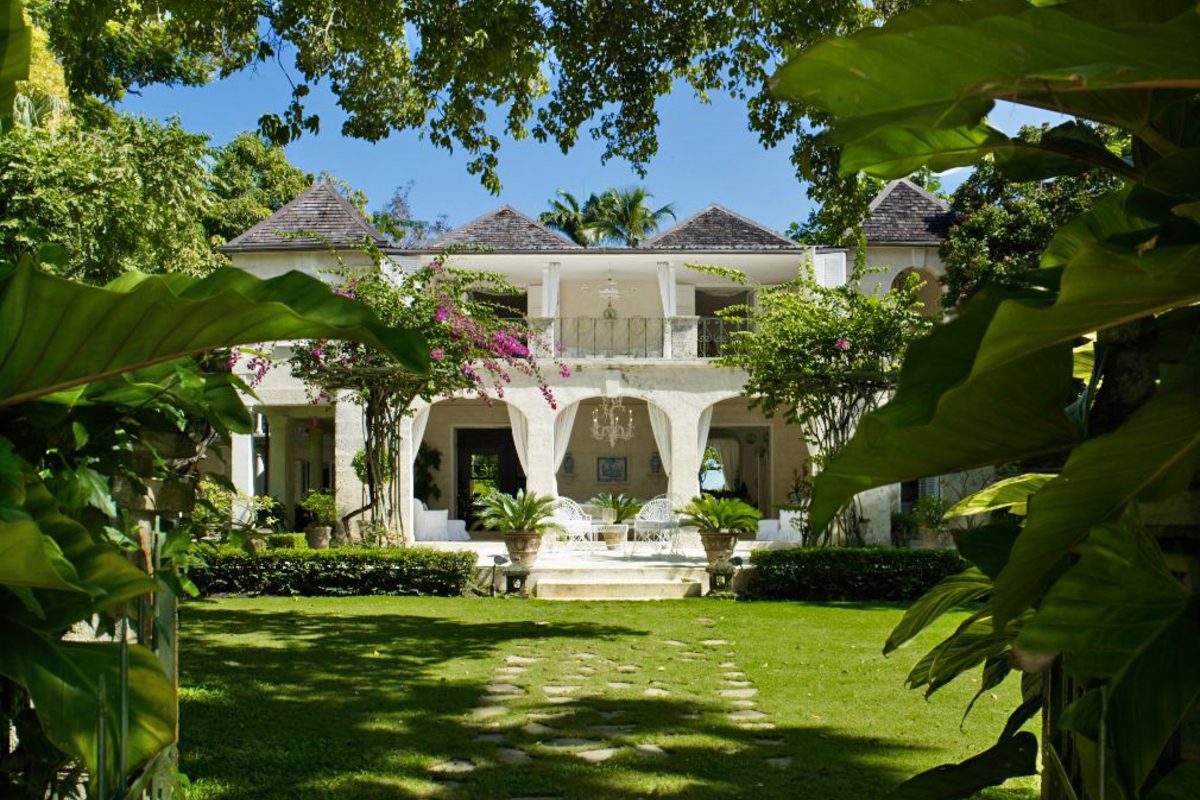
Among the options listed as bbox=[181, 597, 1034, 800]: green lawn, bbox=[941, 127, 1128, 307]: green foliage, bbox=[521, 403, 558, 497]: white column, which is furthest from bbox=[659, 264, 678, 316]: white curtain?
bbox=[181, 597, 1034, 800]: green lawn

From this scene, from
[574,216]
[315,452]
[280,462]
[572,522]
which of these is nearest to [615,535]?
[572,522]

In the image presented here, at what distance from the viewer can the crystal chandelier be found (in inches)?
796

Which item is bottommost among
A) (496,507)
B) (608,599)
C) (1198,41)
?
(608,599)

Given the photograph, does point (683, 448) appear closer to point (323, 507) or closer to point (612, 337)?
point (612, 337)

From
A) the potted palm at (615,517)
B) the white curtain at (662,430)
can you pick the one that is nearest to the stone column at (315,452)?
the potted palm at (615,517)

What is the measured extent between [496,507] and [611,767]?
8.74 m

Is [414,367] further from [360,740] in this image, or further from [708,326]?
[708,326]

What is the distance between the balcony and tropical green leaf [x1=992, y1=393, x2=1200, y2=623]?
17285mm

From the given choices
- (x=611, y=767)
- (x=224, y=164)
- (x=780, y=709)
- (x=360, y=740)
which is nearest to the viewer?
(x=611, y=767)

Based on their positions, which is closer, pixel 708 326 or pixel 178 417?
pixel 178 417

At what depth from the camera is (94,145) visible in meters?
11.0

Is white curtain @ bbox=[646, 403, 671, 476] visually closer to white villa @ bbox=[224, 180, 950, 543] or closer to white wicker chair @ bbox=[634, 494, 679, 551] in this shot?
white villa @ bbox=[224, 180, 950, 543]

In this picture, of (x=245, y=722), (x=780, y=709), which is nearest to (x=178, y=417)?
(x=245, y=722)

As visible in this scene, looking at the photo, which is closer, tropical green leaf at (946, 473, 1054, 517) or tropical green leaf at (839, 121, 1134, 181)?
tropical green leaf at (839, 121, 1134, 181)
